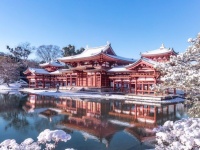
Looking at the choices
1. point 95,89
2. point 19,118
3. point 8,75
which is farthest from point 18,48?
point 19,118

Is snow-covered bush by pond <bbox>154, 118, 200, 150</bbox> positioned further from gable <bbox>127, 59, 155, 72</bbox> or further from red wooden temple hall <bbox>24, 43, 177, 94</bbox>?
gable <bbox>127, 59, 155, 72</bbox>

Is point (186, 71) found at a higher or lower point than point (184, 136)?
higher

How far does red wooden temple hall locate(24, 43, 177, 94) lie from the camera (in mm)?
24359

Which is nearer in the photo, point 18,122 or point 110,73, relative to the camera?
point 18,122

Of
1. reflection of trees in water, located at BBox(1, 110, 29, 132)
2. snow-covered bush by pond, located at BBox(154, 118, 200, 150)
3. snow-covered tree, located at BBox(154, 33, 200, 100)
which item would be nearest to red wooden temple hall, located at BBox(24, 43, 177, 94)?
reflection of trees in water, located at BBox(1, 110, 29, 132)

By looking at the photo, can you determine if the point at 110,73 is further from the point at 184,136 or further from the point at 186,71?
the point at 184,136

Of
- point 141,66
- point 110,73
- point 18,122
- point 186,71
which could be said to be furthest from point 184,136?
point 110,73

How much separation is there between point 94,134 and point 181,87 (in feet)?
17.2

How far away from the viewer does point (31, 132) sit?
9.95 m

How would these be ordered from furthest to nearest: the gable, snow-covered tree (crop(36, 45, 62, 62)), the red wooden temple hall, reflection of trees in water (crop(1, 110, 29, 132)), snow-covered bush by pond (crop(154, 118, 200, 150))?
Answer: 1. snow-covered tree (crop(36, 45, 62, 62))
2. the red wooden temple hall
3. the gable
4. reflection of trees in water (crop(1, 110, 29, 132))
5. snow-covered bush by pond (crop(154, 118, 200, 150))

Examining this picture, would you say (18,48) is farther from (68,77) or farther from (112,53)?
(112,53)

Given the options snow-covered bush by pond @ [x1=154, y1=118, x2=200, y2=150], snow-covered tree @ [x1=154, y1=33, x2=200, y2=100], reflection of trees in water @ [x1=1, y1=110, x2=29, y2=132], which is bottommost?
reflection of trees in water @ [x1=1, y1=110, x2=29, y2=132]

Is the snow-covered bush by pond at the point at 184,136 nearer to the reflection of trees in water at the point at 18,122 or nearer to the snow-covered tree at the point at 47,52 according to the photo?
the reflection of trees in water at the point at 18,122

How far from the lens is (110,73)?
31.4 metres
